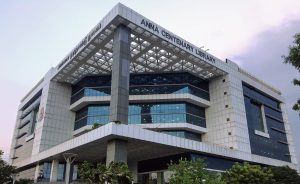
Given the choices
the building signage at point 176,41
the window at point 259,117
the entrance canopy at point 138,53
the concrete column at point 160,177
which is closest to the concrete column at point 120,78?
the entrance canopy at point 138,53

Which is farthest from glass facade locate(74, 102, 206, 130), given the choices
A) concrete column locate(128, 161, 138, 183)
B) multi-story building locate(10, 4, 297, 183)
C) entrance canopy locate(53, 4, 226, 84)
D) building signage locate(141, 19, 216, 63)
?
building signage locate(141, 19, 216, 63)

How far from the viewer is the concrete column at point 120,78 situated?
49.9 metres

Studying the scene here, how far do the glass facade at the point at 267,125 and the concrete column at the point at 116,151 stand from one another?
1448 inches

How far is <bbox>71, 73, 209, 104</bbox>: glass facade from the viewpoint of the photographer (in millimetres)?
72375

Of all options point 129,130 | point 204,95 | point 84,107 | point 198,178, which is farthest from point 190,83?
point 198,178

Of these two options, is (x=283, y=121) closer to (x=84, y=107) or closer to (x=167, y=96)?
(x=167, y=96)

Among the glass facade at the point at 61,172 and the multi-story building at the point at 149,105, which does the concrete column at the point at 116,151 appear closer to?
the multi-story building at the point at 149,105

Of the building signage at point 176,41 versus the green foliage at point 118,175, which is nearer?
the green foliage at point 118,175

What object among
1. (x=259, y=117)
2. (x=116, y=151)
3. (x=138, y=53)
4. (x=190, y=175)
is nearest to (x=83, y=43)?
(x=138, y=53)

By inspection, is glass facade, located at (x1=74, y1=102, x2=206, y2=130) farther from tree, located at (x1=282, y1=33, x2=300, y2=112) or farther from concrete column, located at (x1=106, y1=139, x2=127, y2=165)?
tree, located at (x1=282, y1=33, x2=300, y2=112)

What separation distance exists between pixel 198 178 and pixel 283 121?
62135 millimetres

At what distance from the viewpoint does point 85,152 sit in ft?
194

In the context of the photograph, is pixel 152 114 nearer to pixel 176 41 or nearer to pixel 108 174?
pixel 176 41

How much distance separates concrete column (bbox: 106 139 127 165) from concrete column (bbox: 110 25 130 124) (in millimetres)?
3254
